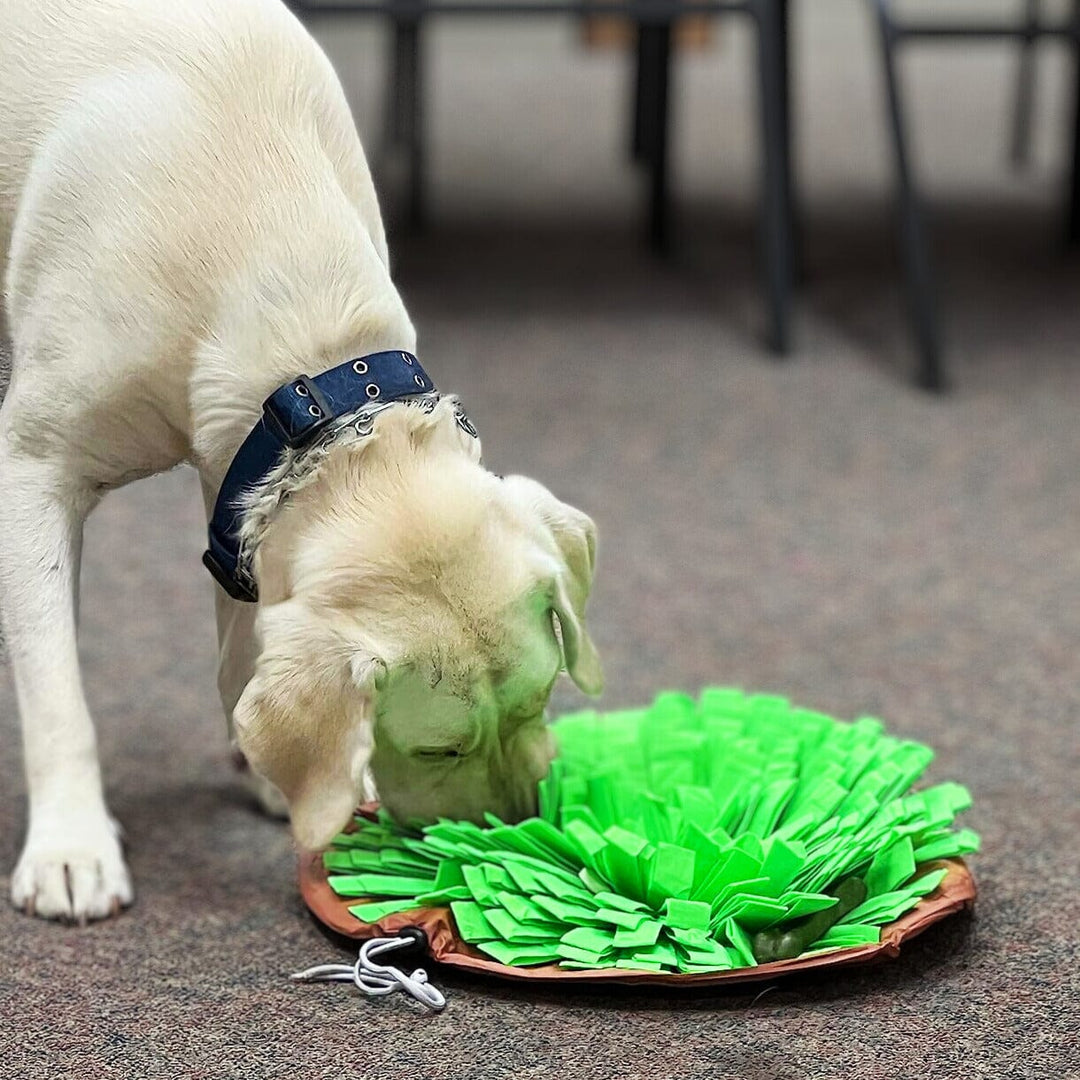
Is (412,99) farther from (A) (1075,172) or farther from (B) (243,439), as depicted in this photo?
(B) (243,439)

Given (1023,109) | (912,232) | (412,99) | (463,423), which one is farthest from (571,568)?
(1023,109)

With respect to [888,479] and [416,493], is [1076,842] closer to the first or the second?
[416,493]

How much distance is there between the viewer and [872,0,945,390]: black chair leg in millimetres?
2949

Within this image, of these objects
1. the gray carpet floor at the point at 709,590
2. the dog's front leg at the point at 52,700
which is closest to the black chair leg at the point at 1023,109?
the gray carpet floor at the point at 709,590

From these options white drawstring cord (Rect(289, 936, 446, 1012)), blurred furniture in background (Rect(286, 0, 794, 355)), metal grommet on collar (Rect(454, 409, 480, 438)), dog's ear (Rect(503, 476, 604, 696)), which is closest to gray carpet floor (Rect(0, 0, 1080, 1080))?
white drawstring cord (Rect(289, 936, 446, 1012))

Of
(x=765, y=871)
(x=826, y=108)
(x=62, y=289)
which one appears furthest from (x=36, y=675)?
(x=826, y=108)

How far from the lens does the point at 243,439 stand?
1.27m

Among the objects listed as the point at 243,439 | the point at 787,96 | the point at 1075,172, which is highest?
the point at 243,439

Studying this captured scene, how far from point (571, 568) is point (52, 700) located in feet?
1.51

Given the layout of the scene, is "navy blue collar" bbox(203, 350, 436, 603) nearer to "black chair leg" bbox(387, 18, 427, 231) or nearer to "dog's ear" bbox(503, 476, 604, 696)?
"dog's ear" bbox(503, 476, 604, 696)

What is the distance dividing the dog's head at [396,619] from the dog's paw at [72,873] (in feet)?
0.89

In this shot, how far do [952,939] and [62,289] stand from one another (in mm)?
867

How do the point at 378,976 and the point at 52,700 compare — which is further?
the point at 52,700

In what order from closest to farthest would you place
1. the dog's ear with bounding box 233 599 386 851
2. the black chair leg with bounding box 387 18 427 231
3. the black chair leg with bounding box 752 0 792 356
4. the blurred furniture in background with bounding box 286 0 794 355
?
1. the dog's ear with bounding box 233 599 386 851
2. the blurred furniture in background with bounding box 286 0 794 355
3. the black chair leg with bounding box 752 0 792 356
4. the black chair leg with bounding box 387 18 427 231
